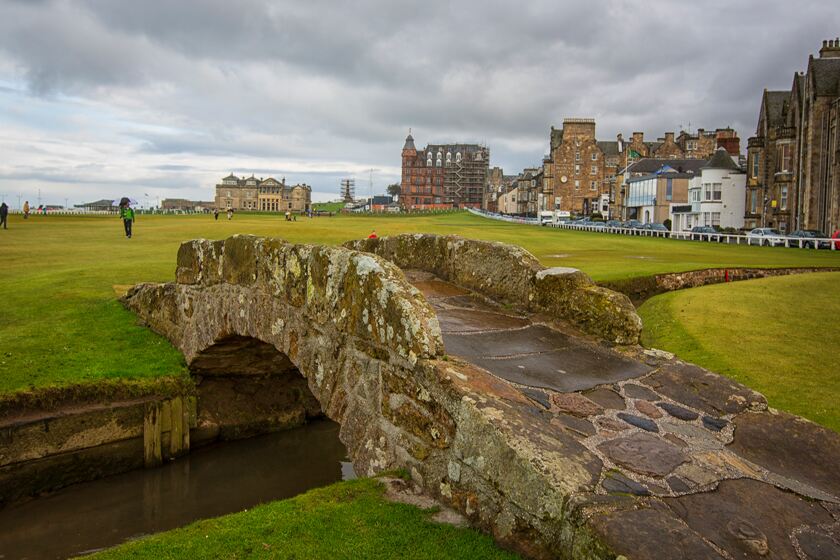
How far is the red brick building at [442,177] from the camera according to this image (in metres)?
182

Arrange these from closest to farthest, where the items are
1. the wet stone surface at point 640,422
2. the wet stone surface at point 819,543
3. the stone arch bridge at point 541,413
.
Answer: the wet stone surface at point 819,543 → the stone arch bridge at point 541,413 → the wet stone surface at point 640,422

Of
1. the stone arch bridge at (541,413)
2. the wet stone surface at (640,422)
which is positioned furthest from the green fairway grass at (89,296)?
the wet stone surface at (640,422)

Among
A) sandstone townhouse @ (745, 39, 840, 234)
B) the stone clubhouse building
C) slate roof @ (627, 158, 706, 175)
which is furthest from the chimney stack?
the stone clubhouse building

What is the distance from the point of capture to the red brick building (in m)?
182

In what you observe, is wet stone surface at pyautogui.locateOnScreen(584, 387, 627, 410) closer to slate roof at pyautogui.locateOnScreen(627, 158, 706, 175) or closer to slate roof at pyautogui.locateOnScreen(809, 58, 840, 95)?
slate roof at pyautogui.locateOnScreen(809, 58, 840, 95)

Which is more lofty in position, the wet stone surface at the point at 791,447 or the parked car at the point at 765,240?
the parked car at the point at 765,240

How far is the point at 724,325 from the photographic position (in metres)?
14.0

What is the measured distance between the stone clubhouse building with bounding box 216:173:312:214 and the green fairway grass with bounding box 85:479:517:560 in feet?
596

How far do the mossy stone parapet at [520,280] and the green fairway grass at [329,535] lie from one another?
347 cm

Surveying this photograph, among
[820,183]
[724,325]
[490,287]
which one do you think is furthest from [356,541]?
[820,183]

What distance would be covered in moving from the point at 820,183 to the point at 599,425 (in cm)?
5684

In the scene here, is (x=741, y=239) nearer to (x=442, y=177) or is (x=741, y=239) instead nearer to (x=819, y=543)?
(x=819, y=543)

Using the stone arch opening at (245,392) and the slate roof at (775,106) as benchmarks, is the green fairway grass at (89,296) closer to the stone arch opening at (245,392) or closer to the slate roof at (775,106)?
the stone arch opening at (245,392)

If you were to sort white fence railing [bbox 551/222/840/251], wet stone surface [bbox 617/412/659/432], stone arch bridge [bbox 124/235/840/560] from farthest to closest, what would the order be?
white fence railing [bbox 551/222/840/251]
wet stone surface [bbox 617/412/659/432]
stone arch bridge [bbox 124/235/840/560]
